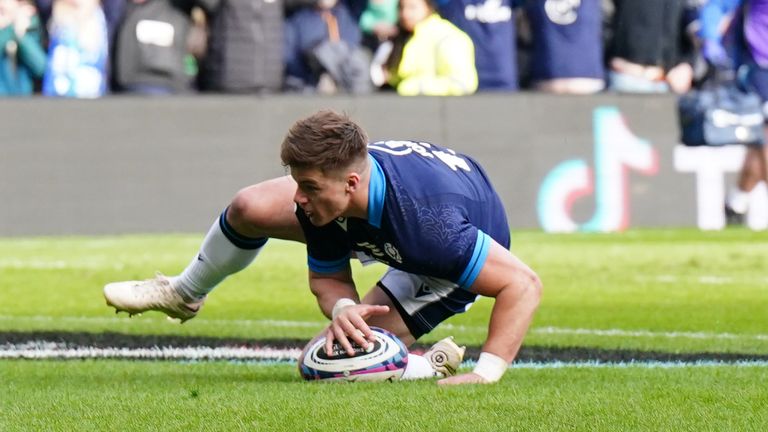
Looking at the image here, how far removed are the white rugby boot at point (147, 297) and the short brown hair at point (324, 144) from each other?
1600mm

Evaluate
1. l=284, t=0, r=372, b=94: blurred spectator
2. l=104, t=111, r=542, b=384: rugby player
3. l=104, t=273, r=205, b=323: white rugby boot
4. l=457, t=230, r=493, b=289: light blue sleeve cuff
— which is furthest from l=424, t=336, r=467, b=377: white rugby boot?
l=284, t=0, r=372, b=94: blurred spectator

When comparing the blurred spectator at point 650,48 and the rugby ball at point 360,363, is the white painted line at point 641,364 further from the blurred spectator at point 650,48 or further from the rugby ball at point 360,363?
the blurred spectator at point 650,48

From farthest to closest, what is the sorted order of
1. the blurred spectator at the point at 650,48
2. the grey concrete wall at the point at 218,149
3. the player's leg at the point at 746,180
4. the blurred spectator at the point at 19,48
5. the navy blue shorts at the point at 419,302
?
the player's leg at the point at 746,180 < the blurred spectator at the point at 650,48 < the grey concrete wall at the point at 218,149 < the blurred spectator at the point at 19,48 < the navy blue shorts at the point at 419,302

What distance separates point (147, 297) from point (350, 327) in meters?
1.36

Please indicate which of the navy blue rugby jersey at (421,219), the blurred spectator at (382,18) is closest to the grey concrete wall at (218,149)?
the blurred spectator at (382,18)

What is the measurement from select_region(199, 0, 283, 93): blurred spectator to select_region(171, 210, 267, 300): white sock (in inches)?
334

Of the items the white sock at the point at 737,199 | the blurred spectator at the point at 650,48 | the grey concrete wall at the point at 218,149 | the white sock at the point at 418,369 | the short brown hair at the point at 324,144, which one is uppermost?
the short brown hair at the point at 324,144

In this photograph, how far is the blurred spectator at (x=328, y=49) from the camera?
15.6m

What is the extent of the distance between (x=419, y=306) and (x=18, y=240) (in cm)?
901

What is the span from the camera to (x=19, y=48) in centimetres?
1504

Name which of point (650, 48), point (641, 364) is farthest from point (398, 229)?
point (650, 48)

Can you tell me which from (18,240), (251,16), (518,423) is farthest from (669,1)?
(518,423)

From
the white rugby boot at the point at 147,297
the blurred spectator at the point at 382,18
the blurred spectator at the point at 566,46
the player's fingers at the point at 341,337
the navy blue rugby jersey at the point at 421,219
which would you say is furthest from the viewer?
the blurred spectator at the point at 382,18

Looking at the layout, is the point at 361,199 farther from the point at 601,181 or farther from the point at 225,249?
the point at 601,181
